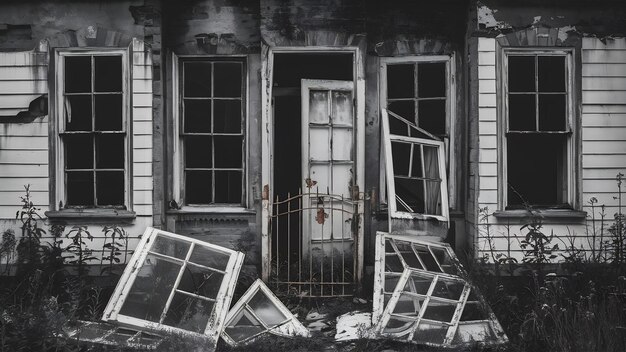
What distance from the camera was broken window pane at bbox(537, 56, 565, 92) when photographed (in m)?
7.89

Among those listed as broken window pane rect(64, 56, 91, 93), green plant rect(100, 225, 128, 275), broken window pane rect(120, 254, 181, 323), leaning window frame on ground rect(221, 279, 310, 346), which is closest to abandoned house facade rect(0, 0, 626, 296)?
broken window pane rect(64, 56, 91, 93)

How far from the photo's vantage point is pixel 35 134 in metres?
7.89

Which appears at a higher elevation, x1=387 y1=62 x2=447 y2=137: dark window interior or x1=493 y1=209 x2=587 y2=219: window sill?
x1=387 y1=62 x2=447 y2=137: dark window interior

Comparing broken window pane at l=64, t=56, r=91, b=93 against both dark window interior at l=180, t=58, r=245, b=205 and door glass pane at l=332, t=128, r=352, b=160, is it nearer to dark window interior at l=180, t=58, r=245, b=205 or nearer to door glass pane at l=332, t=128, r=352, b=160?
dark window interior at l=180, t=58, r=245, b=205

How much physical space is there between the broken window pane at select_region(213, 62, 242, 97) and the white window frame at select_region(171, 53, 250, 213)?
0.07 m

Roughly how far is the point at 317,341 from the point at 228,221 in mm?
2396

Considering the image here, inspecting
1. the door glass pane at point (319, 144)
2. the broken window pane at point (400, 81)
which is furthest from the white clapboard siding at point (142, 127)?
the broken window pane at point (400, 81)

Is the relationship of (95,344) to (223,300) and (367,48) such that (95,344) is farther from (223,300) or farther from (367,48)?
(367,48)

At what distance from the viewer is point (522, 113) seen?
7891 mm

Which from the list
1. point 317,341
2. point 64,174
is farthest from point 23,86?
point 317,341

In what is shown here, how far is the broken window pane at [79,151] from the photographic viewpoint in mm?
8008

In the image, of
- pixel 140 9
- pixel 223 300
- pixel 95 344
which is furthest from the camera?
pixel 140 9

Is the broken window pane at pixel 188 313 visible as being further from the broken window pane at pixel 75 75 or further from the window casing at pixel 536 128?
the window casing at pixel 536 128

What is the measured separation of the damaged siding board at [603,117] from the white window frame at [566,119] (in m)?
0.13
